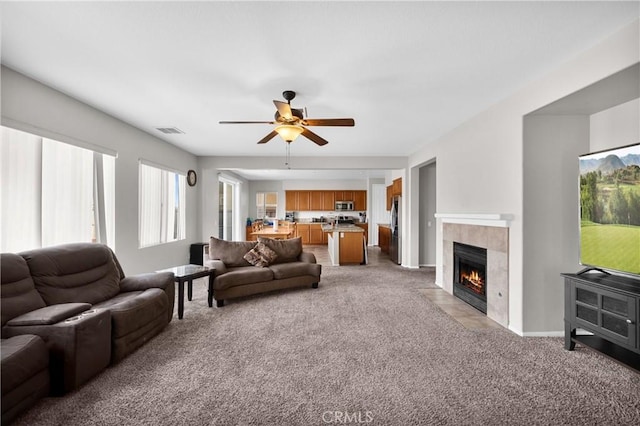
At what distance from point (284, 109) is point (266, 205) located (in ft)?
28.7

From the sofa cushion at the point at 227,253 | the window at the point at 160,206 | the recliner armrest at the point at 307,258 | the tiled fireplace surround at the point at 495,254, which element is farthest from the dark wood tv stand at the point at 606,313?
the window at the point at 160,206

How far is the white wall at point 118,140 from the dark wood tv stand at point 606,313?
528 centimetres

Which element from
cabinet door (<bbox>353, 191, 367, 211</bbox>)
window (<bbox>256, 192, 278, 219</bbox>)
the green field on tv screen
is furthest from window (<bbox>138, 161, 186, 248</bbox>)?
cabinet door (<bbox>353, 191, 367, 211</bbox>)

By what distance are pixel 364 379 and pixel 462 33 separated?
8.68 feet

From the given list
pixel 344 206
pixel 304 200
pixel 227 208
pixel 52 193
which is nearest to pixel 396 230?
pixel 344 206

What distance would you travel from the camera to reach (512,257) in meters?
2.98

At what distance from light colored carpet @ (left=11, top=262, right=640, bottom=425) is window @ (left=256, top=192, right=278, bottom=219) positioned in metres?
7.89

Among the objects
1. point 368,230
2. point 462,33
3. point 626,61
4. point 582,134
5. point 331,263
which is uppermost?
point 462,33

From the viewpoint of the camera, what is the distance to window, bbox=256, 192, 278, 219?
11023 millimetres

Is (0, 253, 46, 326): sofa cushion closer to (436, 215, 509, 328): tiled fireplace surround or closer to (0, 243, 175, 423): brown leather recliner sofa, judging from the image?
(0, 243, 175, 423): brown leather recliner sofa

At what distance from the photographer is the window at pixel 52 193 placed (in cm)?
260

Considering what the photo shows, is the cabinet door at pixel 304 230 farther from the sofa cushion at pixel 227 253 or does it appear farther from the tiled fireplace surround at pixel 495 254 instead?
the tiled fireplace surround at pixel 495 254

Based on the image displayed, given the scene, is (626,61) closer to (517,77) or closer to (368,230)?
(517,77)

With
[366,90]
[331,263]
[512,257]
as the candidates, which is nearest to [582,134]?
[512,257]
